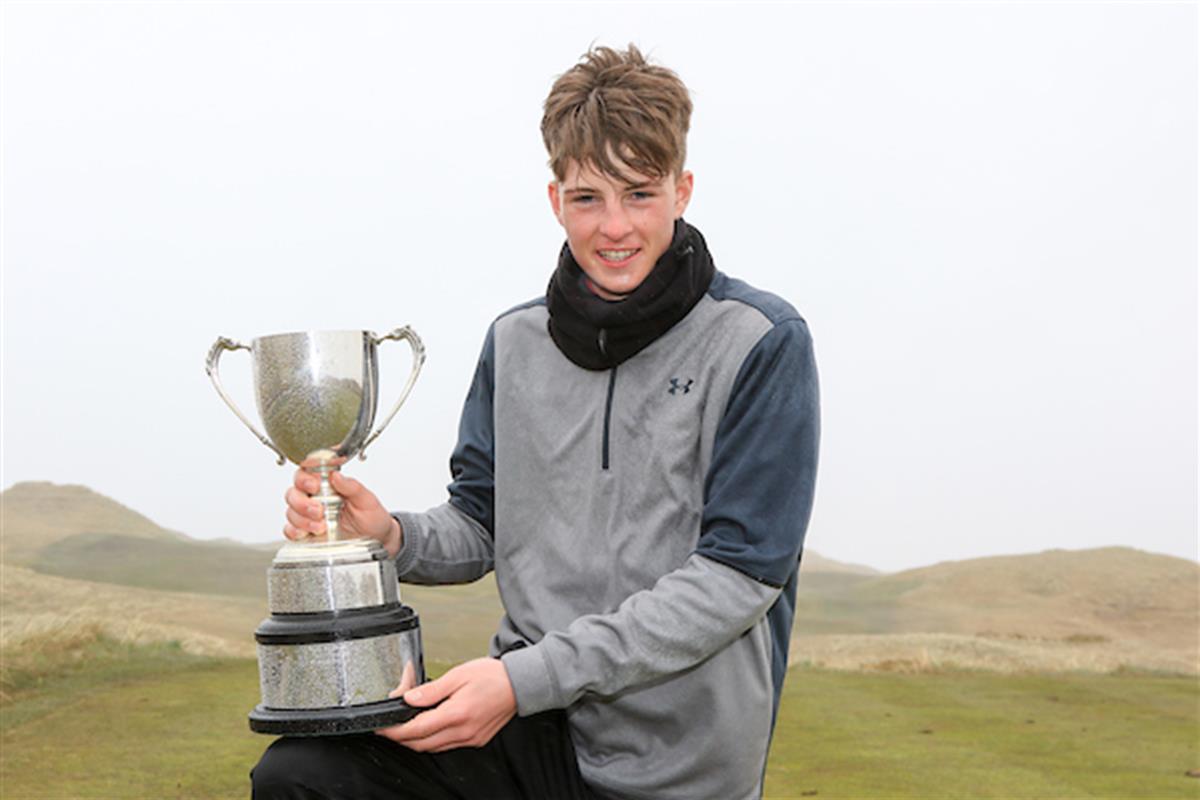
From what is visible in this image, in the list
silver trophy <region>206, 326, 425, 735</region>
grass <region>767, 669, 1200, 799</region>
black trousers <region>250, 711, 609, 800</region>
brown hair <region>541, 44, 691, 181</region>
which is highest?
brown hair <region>541, 44, 691, 181</region>

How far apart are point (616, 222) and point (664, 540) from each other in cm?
64

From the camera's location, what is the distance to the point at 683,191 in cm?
285

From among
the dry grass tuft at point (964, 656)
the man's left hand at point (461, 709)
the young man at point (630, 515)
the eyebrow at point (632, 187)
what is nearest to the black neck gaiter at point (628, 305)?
the young man at point (630, 515)

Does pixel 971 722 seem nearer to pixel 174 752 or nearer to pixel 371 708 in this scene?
pixel 174 752

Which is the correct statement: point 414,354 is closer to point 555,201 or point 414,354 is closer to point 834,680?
point 555,201

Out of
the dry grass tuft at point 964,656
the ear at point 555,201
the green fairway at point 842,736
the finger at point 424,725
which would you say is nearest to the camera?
the finger at point 424,725

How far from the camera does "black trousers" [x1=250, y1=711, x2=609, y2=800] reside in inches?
98.2

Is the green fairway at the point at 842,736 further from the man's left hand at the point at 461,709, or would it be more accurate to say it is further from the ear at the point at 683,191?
the ear at the point at 683,191

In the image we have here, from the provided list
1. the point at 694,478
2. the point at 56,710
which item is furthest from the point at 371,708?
the point at 56,710

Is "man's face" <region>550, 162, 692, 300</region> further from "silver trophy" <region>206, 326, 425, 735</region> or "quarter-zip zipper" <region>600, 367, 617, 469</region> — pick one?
"silver trophy" <region>206, 326, 425, 735</region>

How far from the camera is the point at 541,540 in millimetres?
2850

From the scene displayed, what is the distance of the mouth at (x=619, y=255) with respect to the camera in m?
2.74

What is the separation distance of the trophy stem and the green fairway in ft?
8.29

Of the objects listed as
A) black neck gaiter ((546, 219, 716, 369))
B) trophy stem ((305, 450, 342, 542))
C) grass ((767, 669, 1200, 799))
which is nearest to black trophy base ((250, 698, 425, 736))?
trophy stem ((305, 450, 342, 542))
